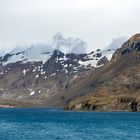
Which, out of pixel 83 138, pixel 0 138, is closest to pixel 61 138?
pixel 83 138

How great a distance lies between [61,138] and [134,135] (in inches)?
929

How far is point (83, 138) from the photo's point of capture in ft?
474

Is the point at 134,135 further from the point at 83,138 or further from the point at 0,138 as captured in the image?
the point at 0,138

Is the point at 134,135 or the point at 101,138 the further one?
the point at 134,135

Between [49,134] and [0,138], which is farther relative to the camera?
[49,134]

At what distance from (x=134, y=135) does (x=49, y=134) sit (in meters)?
23.1

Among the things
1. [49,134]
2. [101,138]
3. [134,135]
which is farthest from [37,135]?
[134,135]

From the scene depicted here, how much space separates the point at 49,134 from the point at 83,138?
13.2m

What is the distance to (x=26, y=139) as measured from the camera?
139500 millimetres

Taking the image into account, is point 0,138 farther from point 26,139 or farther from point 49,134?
point 49,134

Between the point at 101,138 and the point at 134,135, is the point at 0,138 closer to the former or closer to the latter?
the point at 101,138

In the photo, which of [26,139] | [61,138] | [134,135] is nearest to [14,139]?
[26,139]

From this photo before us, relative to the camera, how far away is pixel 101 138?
477 ft

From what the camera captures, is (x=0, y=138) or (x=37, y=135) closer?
(x=0, y=138)
